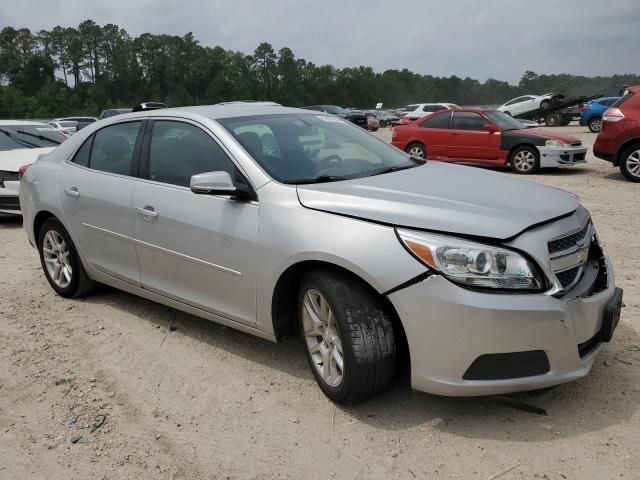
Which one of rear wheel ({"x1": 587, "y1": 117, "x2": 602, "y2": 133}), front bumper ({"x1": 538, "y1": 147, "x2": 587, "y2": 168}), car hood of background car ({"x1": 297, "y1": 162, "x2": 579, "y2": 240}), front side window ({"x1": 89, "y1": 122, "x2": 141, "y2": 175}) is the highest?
front side window ({"x1": 89, "y1": 122, "x2": 141, "y2": 175})

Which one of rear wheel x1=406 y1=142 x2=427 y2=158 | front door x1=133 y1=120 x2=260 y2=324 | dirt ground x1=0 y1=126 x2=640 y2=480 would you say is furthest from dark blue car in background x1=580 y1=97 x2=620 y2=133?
front door x1=133 y1=120 x2=260 y2=324

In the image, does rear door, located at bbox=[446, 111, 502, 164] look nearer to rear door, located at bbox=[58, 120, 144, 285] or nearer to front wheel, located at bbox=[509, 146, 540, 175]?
front wheel, located at bbox=[509, 146, 540, 175]

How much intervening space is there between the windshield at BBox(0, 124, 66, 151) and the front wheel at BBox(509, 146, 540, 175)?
8896 millimetres

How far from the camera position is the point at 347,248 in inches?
114

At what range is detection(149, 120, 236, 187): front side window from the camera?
3693 mm

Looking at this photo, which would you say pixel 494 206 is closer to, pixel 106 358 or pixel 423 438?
pixel 423 438

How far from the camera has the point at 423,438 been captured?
285 centimetres

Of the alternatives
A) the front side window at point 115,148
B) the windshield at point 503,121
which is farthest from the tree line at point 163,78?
the front side window at point 115,148

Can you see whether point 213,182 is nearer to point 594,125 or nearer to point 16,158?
point 16,158

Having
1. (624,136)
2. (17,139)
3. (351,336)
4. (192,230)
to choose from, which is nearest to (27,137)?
(17,139)

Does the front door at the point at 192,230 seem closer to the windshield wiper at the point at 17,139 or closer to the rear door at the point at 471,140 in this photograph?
the windshield wiper at the point at 17,139

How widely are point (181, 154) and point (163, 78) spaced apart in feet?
333

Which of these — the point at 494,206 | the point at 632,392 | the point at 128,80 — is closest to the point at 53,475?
the point at 494,206

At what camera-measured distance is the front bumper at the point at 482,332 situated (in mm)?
2631
